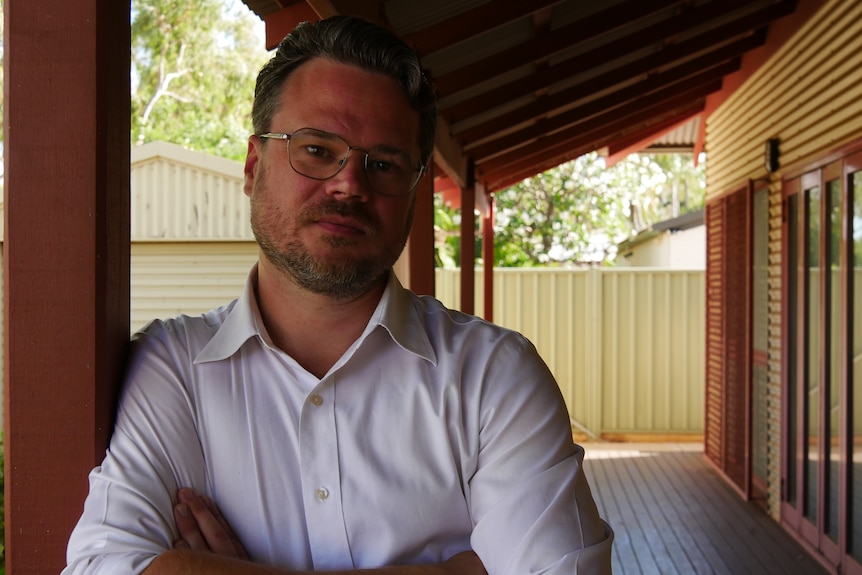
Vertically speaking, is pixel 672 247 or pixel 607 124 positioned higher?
pixel 607 124

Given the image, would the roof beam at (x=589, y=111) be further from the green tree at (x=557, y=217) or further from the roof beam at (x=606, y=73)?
the green tree at (x=557, y=217)

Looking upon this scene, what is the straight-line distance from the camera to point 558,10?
144 inches

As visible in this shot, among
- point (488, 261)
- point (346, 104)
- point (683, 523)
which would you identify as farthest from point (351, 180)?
point (488, 261)

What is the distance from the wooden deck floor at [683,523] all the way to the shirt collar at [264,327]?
371cm

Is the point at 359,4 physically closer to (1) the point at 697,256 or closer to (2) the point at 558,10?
(2) the point at 558,10

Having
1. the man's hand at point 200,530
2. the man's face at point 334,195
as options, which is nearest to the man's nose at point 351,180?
the man's face at point 334,195

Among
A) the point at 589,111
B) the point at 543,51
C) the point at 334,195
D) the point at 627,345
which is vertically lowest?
the point at 627,345

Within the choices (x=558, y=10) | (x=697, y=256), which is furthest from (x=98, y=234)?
(x=697, y=256)

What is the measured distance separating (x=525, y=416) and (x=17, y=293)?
75cm

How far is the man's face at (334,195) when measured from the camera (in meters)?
1.34

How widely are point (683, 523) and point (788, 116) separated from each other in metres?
2.72

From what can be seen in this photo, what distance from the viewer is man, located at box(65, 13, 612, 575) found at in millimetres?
1247

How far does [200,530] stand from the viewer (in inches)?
48.2

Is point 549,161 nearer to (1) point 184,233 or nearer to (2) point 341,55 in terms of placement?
(1) point 184,233
